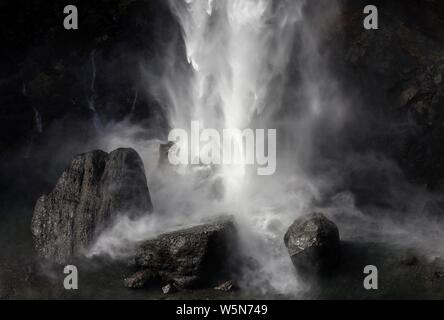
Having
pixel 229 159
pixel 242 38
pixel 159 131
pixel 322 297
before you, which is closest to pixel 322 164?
pixel 229 159

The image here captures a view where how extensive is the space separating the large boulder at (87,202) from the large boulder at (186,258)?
302 centimetres

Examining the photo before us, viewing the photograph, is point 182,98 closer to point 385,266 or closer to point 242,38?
point 242,38

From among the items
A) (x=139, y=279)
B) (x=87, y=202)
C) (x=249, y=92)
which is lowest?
(x=139, y=279)

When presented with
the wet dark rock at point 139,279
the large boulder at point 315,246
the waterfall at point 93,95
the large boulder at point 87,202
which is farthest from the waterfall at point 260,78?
the wet dark rock at point 139,279

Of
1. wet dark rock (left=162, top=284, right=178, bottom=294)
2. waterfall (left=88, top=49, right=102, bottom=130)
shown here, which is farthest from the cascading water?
wet dark rock (left=162, top=284, right=178, bottom=294)

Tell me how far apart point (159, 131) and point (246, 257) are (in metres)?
15.9

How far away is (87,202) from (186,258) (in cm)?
574

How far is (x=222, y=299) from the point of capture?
16.1m

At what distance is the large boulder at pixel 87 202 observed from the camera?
65.5 ft

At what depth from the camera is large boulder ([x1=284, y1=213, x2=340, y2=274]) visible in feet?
56.3

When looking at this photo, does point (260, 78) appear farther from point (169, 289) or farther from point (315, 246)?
point (169, 289)

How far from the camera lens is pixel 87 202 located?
20.7m

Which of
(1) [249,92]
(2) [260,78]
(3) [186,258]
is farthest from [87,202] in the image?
(2) [260,78]

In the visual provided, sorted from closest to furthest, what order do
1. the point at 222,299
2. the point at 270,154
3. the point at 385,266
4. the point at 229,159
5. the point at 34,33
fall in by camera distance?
the point at 222,299 → the point at 385,266 → the point at 229,159 → the point at 270,154 → the point at 34,33
